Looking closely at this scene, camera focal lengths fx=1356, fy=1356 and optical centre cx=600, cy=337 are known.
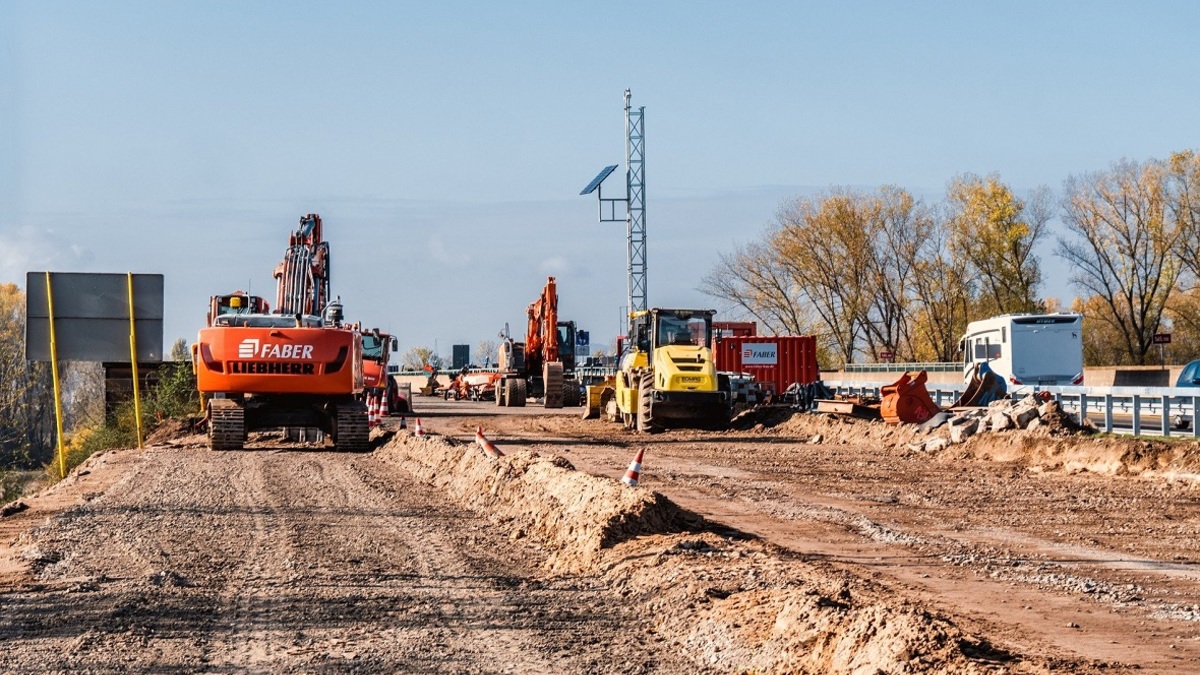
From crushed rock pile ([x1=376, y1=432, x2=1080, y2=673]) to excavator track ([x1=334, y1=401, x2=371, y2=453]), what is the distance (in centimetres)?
925

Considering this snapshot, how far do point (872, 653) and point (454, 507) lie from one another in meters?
9.03

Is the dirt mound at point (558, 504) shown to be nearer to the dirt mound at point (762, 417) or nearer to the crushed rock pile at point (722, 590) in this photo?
the crushed rock pile at point (722, 590)

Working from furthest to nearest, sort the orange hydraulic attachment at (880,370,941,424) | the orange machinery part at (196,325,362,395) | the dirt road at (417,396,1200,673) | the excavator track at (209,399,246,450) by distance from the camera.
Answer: the orange hydraulic attachment at (880,370,941,424) < the excavator track at (209,399,246,450) < the orange machinery part at (196,325,362,395) < the dirt road at (417,396,1200,673)

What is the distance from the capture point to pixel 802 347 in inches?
1567

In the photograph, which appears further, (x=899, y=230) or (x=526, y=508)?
(x=899, y=230)

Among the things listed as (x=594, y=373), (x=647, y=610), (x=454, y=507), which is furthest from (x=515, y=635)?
(x=594, y=373)

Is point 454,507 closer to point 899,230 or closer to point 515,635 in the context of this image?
point 515,635

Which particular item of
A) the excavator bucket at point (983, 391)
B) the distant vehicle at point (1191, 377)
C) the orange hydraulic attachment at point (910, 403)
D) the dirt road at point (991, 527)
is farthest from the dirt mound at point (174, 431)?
the distant vehicle at point (1191, 377)

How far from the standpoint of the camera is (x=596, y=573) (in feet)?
34.7

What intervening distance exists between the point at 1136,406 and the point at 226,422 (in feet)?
50.1

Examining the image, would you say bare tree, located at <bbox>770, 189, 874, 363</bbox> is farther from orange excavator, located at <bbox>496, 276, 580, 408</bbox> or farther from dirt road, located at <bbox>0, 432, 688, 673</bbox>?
dirt road, located at <bbox>0, 432, 688, 673</bbox>

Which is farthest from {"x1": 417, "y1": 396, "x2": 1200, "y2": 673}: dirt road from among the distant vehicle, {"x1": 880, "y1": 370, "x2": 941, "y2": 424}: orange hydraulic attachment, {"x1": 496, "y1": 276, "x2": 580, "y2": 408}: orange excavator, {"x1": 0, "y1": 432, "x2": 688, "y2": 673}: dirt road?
{"x1": 496, "y1": 276, "x2": 580, "y2": 408}: orange excavator

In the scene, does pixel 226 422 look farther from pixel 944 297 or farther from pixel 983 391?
pixel 944 297

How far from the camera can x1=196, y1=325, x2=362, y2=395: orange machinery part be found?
23.2 meters
